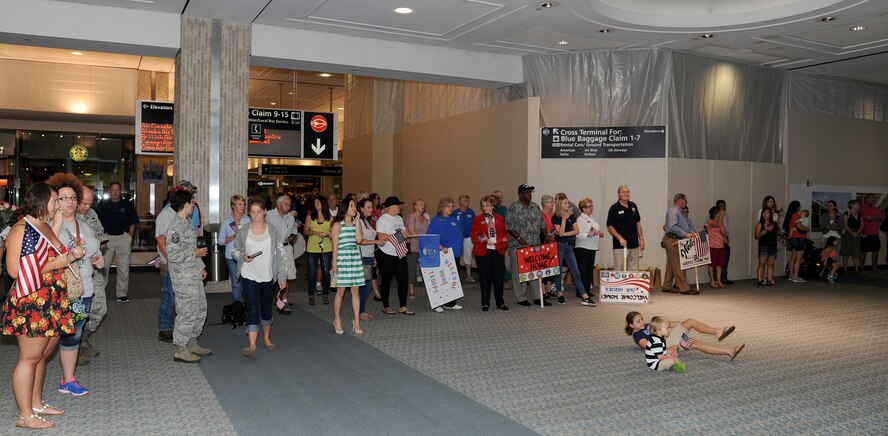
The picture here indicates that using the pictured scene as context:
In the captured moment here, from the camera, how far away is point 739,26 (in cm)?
1034

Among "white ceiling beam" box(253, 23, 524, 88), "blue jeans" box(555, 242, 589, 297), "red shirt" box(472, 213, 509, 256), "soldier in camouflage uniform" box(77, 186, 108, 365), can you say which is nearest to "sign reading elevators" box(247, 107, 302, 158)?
"white ceiling beam" box(253, 23, 524, 88)

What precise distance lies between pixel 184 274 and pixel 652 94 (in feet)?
28.8

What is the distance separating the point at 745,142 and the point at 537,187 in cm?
422

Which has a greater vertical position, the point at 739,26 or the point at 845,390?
the point at 739,26

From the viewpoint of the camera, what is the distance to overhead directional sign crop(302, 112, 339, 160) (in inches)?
487

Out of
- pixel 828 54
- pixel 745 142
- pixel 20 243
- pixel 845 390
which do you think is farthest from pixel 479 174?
pixel 20 243

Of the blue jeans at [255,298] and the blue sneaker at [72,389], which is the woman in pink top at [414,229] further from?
the blue sneaker at [72,389]

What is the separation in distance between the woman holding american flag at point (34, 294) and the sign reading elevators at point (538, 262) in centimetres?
602

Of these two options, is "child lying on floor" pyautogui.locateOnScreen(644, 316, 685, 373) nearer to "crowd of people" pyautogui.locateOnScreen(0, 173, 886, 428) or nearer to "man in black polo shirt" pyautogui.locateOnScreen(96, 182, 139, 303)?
"crowd of people" pyautogui.locateOnScreen(0, 173, 886, 428)

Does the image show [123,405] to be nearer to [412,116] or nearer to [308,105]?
[412,116]

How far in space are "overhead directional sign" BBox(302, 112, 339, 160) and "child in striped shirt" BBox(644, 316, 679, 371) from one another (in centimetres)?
771

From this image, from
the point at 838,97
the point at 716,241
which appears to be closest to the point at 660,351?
the point at 716,241

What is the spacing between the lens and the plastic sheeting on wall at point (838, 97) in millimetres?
14008

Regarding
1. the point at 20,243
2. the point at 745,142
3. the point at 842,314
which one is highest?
the point at 745,142
